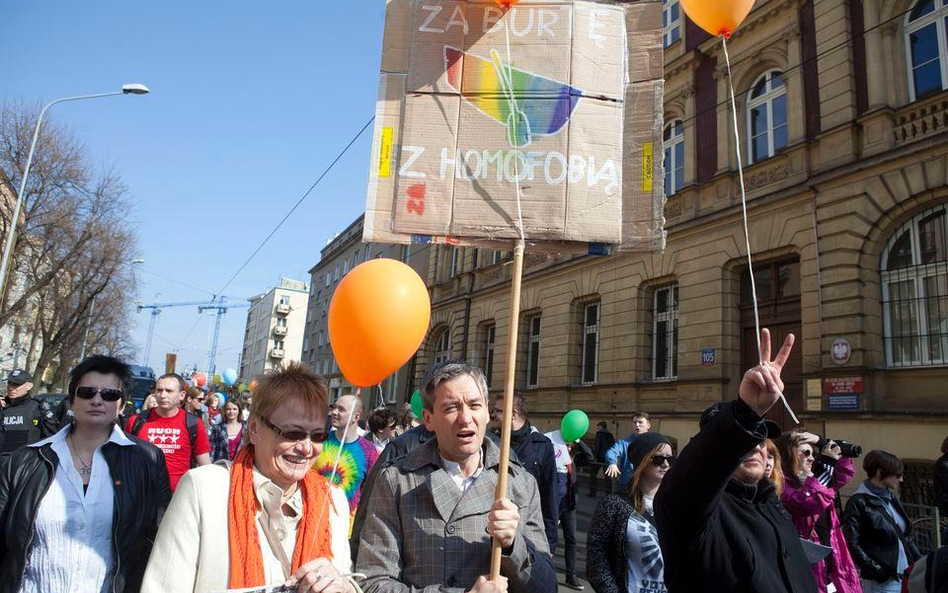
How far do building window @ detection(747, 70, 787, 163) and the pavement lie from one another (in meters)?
7.98

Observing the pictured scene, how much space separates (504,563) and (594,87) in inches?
87.5

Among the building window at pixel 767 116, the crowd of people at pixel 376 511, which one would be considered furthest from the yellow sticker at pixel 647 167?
the building window at pixel 767 116

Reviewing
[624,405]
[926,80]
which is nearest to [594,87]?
[926,80]

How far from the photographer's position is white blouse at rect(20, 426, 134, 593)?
2740mm

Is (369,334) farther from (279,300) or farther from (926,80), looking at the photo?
(279,300)

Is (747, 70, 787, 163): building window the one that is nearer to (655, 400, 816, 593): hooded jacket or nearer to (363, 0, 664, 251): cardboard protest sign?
(363, 0, 664, 251): cardboard protest sign

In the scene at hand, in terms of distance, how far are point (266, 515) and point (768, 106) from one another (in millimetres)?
14401

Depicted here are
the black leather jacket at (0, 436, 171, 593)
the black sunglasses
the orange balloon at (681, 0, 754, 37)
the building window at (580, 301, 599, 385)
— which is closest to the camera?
the black leather jacket at (0, 436, 171, 593)

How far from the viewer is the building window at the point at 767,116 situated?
13.2m

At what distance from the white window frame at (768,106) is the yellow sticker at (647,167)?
37.7 ft

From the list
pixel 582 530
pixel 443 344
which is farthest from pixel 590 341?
pixel 443 344

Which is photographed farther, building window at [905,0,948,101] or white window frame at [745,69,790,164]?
white window frame at [745,69,790,164]

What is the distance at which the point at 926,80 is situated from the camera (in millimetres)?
10633

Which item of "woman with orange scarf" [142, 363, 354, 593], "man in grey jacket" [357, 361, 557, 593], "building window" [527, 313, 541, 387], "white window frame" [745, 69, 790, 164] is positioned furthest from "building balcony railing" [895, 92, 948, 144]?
"building window" [527, 313, 541, 387]
